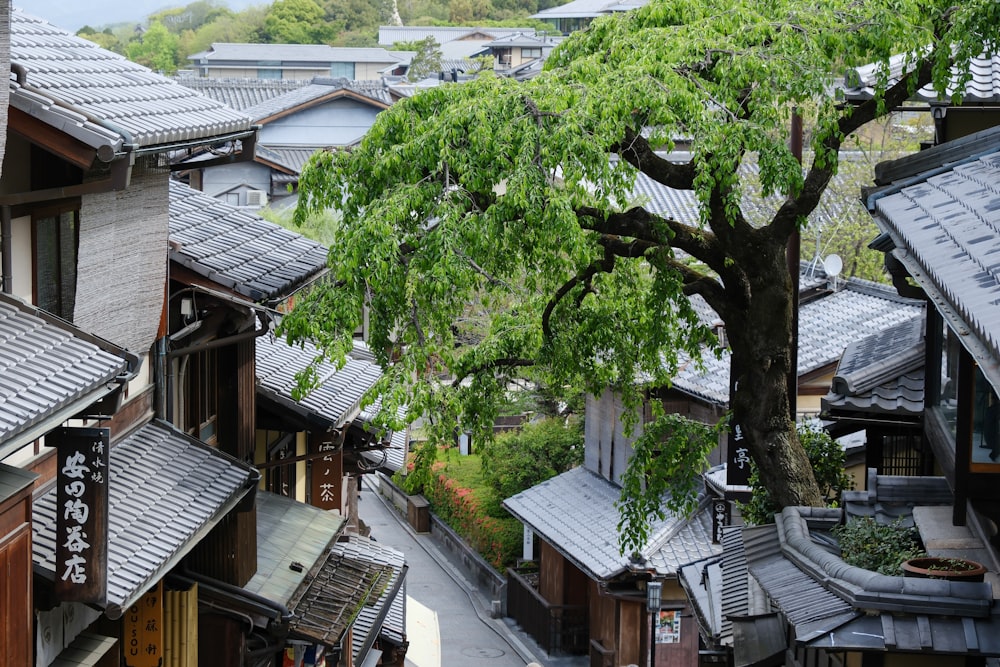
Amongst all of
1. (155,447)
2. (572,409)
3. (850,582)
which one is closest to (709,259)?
(850,582)

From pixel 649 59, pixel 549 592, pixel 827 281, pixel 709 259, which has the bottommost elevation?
pixel 549 592

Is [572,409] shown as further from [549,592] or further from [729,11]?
[729,11]

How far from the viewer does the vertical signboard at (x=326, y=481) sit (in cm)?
1955

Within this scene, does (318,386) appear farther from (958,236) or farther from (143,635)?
(958,236)

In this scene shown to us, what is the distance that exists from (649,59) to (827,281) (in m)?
18.6

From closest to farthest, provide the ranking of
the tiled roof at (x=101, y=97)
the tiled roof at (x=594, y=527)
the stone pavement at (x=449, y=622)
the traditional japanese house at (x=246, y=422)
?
the tiled roof at (x=101, y=97), the traditional japanese house at (x=246, y=422), the tiled roof at (x=594, y=527), the stone pavement at (x=449, y=622)

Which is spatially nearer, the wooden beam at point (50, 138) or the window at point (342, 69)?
the wooden beam at point (50, 138)

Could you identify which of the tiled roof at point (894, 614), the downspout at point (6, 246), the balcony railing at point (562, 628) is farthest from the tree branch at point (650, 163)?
the balcony railing at point (562, 628)

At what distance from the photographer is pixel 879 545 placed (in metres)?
8.91

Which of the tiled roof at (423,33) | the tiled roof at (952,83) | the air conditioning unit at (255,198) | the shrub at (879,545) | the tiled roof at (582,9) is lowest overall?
the air conditioning unit at (255,198)

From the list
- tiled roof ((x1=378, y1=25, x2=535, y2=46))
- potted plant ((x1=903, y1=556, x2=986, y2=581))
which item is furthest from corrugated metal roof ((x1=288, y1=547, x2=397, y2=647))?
tiled roof ((x1=378, y1=25, x2=535, y2=46))

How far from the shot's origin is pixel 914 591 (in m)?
7.29

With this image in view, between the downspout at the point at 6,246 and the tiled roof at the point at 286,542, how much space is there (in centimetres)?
537

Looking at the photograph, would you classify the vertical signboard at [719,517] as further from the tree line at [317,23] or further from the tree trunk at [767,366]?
the tree line at [317,23]
